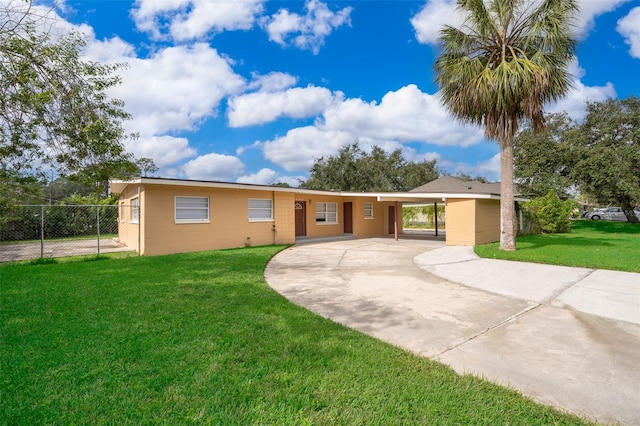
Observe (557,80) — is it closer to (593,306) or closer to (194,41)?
(593,306)

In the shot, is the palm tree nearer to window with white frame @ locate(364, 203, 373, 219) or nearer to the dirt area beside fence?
window with white frame @ locate(364, 203, 373, 219)

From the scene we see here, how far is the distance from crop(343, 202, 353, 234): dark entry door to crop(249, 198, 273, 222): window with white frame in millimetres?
5925

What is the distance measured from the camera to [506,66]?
1039cm

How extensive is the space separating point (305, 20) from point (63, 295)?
36.2 ft

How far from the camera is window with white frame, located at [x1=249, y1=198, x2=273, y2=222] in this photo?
14.0m

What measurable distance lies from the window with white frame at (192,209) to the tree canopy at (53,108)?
4.69 metres

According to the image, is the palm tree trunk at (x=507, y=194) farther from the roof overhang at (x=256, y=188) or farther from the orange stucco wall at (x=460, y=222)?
the orange stucco wall at (x=460, y=222)

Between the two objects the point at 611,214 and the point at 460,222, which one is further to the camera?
the point at 611,214

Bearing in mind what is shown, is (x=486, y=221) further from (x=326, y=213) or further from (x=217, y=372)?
(x=217, y=372)

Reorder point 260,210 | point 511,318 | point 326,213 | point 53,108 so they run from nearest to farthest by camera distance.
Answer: point 511,318, point 53,108, point 260,210, point 326,213

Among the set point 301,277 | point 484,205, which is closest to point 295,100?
point 484,205

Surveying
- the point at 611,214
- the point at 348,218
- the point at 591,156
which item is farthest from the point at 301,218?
the point at 611,214

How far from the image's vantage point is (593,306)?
16.2ft

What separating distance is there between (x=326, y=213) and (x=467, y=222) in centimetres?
760
